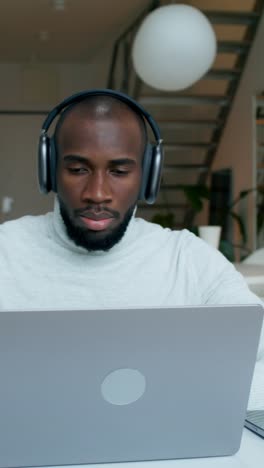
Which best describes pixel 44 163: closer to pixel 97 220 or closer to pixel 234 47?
pixel 97 220

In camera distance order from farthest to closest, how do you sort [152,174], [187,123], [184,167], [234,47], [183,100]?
[184,167] < [187,123] < [183,100] < [234,47] < [152,174]

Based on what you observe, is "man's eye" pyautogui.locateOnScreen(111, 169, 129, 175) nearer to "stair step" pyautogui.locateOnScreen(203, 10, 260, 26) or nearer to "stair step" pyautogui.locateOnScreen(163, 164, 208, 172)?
"stair step" pyautogui.locateOnScreen(203, 10, 260, 26)

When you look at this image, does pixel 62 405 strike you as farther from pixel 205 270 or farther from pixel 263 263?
pixel 263 263

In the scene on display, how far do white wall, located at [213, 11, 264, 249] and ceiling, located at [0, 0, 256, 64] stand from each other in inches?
13.7

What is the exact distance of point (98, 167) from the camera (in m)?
1.24

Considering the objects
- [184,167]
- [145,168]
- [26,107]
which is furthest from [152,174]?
[26,107]

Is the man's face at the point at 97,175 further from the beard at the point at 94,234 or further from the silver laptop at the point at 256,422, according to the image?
the silver laptop at the point at 256,422

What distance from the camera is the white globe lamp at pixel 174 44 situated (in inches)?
130

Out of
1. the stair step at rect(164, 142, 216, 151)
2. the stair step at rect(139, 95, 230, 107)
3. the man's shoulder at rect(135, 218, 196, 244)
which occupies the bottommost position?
the stair step at rect(164, 142, 216, 151)

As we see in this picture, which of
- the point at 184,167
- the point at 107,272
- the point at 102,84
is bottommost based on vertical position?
the point at 184,167

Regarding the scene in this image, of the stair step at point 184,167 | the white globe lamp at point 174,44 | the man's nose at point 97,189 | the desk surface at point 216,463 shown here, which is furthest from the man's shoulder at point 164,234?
the stair step at point 184,167

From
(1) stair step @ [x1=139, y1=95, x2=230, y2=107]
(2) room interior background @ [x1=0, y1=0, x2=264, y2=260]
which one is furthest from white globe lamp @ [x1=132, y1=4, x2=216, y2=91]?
(1) stair step @ [x1=139, y1=95, x2=230, y2=107]

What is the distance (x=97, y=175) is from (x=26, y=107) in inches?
292

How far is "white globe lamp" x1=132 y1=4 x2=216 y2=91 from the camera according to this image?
10.9 feet
